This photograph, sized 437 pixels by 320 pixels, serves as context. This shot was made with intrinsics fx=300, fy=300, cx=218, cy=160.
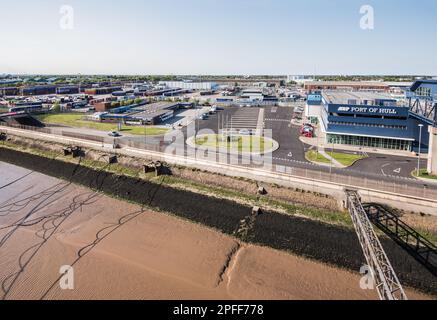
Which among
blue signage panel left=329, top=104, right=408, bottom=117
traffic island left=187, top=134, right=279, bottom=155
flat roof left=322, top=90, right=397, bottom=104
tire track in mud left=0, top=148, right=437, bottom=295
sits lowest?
tire track in mud left=0, top=148, right=437, bottom=295

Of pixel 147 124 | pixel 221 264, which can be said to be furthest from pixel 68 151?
pixel 221 264

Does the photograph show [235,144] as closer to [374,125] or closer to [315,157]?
[315,157]

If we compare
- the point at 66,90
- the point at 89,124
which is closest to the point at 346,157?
the point at 89,124

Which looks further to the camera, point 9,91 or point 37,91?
point 37,91

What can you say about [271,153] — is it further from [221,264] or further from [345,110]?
[221,264]

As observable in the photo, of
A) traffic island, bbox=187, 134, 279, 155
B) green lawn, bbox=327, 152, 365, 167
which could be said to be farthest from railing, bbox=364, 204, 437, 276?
traffic island, bbox=187, 134, 279, 155

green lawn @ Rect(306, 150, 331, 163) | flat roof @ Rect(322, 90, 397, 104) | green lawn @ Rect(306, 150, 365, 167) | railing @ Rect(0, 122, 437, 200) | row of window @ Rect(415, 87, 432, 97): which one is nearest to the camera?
railing @ Rect(0, 122, 437, 200)

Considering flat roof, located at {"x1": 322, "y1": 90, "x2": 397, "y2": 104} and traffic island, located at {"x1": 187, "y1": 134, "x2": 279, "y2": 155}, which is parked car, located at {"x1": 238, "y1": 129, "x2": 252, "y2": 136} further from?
flat roof, located at {"x1": 322, "y1": 90, "x2": 397, "y2": 104}
